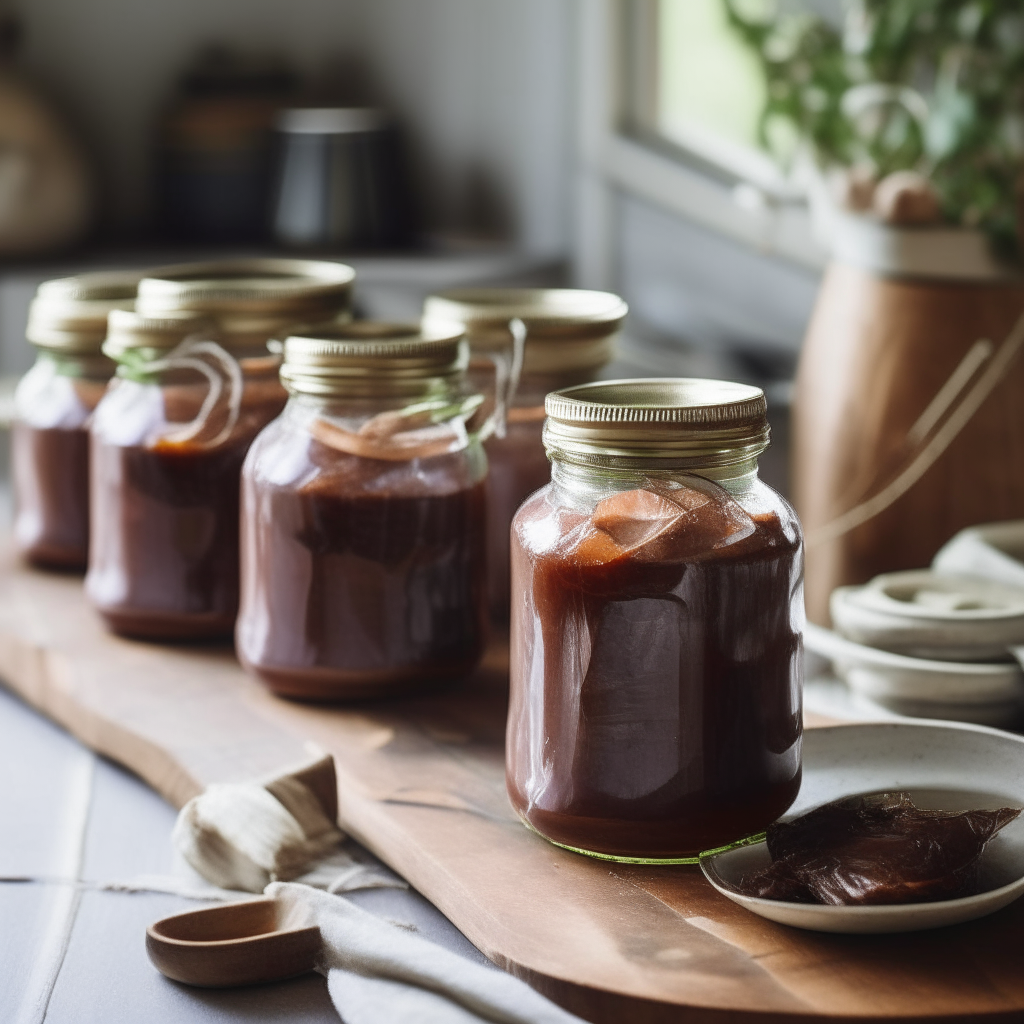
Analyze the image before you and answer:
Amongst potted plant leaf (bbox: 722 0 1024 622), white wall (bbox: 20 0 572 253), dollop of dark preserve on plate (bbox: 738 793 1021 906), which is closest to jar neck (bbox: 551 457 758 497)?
dollop of dark preserve on plate (bbox: 738 793 1021 906)

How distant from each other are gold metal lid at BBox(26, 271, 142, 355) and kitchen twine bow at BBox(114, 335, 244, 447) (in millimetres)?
119

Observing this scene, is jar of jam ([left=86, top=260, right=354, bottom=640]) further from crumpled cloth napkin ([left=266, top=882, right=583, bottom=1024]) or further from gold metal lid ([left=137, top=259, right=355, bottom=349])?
crumpled cloth napkin ([left=266, top=882, right=583, bottom=1024])

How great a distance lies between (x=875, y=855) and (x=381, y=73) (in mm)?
2166

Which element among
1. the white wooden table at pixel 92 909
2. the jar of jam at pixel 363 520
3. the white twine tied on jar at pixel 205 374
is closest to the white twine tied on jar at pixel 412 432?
the jar of jam at pixel 363 520

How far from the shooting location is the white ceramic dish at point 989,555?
3.26 ft

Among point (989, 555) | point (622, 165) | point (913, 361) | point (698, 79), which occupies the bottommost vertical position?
point (989, 555)

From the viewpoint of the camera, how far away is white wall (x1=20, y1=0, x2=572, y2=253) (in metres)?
2.48

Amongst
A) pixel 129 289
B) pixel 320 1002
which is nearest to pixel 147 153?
pixel 129 289

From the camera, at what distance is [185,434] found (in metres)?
1.05

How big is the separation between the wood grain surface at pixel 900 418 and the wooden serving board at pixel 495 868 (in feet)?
0.96

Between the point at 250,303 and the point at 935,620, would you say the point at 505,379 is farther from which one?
the point at 935,620

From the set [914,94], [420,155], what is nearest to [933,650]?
[914,94]

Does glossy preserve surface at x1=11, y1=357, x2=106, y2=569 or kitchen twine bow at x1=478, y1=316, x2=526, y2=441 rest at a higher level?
kitchen twine bow at x1=478, y1=316, x2=526, y2=441

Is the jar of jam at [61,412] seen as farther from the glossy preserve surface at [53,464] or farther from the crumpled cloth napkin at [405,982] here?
the crumpled cloth napkin at [405,982]
